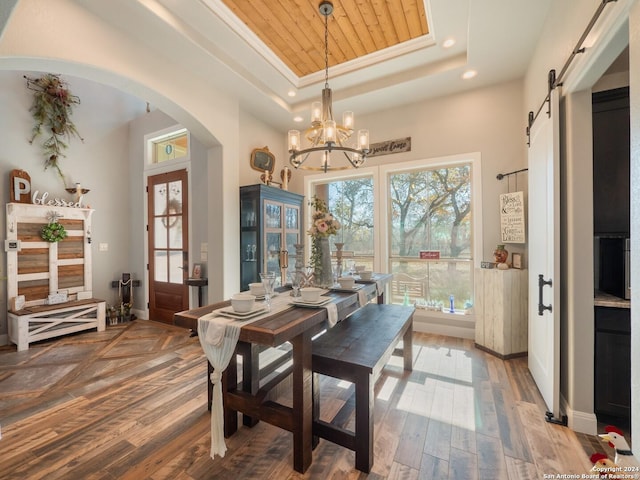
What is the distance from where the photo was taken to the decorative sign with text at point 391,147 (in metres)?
3.85

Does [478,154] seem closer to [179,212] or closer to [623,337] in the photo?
[623,337]

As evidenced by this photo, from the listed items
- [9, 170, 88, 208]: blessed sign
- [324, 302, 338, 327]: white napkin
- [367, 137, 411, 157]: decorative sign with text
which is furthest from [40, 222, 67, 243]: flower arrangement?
[367, 137, 411, 157]: decorative sign with text

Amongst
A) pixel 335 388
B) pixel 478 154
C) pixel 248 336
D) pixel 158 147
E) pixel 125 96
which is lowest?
→ pixel 335 388

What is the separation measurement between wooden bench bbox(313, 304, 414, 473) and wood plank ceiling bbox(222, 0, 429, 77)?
9.32 ft

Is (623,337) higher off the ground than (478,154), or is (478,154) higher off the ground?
(478,154)

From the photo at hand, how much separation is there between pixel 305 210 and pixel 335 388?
9.55 ft

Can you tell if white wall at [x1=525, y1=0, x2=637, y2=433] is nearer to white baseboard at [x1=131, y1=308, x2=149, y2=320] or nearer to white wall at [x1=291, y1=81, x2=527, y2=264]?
white wall at [x1=291, y1=81, x2=527, y2=264]

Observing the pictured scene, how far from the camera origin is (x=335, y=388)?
2.39 metres

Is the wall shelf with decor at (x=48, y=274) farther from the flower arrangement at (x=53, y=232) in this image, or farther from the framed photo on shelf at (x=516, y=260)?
the framed photo on shelf at (x=516, y=260)

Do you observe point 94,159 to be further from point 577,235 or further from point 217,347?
point 577,235

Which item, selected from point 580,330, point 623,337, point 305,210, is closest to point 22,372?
point 305,210

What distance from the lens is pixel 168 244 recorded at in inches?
174

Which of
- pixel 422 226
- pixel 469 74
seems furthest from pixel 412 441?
pixel 469 74

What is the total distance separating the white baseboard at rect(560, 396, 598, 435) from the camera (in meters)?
1.77
